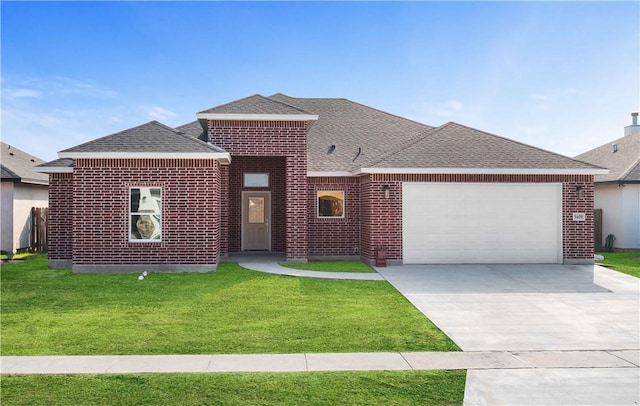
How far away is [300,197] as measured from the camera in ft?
54.6

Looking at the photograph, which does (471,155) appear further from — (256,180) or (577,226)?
(256,180)

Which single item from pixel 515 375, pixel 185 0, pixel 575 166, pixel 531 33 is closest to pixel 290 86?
pixel 185 0

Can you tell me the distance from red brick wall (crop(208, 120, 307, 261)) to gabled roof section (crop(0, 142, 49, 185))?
7933 millimetres

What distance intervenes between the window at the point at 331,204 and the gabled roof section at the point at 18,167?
10.8 meters

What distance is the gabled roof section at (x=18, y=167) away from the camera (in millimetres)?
20141

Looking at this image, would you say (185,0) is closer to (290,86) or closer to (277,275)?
(277,275)

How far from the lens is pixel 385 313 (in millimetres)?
9242

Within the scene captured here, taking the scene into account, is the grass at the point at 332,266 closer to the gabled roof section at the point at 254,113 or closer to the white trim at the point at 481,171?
the white trim at the point at 481,171

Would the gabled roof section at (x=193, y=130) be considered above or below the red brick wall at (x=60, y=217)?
above

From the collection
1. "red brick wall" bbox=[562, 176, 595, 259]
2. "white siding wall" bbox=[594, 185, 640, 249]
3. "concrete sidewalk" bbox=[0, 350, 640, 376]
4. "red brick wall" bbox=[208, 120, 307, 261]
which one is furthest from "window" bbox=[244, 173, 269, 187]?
"white siding wall" bbox=[594, 185, 640, 249]

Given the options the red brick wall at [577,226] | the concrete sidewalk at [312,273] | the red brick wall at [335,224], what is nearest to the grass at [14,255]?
the concrete sidewalk at [312,273]

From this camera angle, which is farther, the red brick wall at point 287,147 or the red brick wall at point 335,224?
the red brick wall at point 335,224

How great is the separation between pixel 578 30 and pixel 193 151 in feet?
38.4

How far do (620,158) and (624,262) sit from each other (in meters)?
9.04
